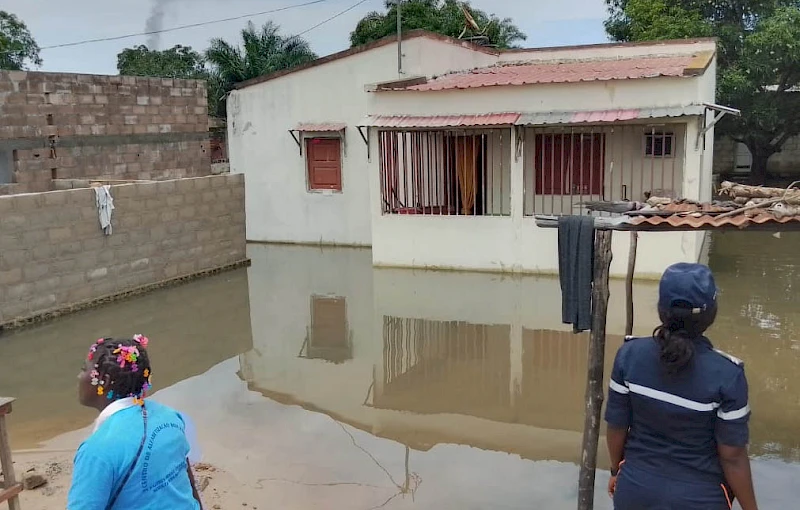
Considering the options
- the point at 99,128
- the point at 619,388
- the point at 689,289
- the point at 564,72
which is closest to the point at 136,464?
the point at 619,388

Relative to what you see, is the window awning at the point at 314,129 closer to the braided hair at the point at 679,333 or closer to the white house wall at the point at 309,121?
the white house wall at the point at 309,121

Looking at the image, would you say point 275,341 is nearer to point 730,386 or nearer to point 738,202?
point 738,202

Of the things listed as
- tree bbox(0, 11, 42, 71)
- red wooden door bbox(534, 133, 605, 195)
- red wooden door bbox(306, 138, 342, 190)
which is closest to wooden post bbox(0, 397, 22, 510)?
red wooden door bbox(534, 133, 605, 195)

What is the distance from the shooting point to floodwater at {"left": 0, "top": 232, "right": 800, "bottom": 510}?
16.2ft

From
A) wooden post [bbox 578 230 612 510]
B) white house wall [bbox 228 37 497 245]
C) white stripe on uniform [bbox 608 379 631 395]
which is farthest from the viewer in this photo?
white house wall [bbox 228 37 497 245]

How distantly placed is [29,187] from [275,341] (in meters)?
7.33

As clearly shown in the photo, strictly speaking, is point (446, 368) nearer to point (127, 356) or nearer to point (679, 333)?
point (679, 333)

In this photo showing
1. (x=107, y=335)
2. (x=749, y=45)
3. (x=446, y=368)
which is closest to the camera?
(x=446, y=368)

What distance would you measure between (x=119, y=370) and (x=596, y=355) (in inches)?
105

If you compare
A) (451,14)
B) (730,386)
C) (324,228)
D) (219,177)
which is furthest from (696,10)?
(730,386)

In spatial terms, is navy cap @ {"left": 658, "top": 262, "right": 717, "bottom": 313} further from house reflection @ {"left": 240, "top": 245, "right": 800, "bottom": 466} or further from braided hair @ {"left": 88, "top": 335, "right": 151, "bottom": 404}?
house reflection @ {"left": 240, "top": 245, "right": 800, "bottom": 466}

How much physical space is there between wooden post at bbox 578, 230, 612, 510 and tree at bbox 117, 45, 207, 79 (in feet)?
82.7

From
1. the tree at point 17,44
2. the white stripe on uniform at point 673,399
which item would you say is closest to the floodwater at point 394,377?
the white stripe on uniform at point 673,399

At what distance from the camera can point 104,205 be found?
32.5 feet
